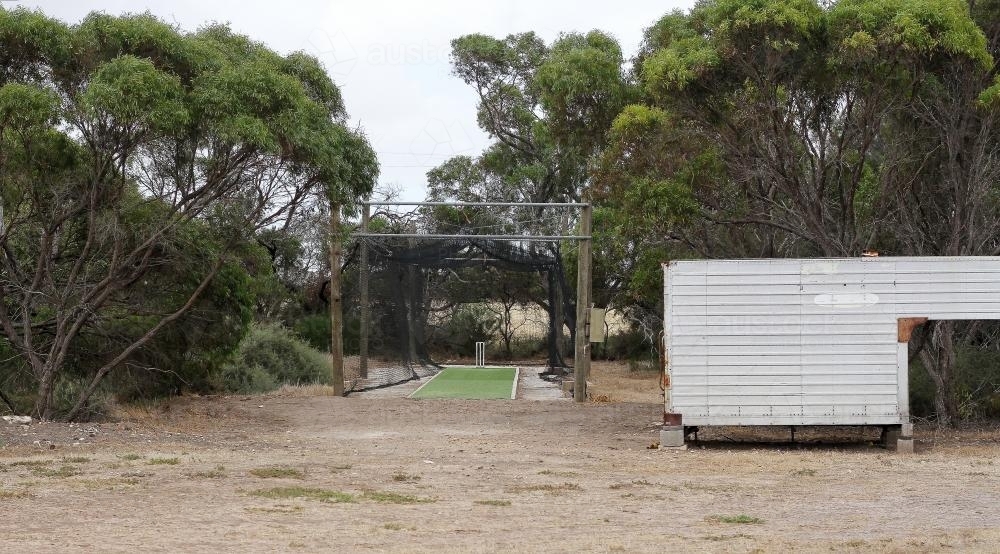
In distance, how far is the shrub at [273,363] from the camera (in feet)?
82.2

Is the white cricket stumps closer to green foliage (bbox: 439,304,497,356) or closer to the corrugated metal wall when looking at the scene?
green foliage (bbox: 439,304,497,356)

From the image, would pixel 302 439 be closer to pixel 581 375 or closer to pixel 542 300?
pixel 581 375

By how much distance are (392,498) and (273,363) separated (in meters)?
16.9

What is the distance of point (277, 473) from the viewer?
11414 mm

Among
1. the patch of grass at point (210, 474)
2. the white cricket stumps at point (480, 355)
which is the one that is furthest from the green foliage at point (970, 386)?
the white cricket stumps at point (480, 355)

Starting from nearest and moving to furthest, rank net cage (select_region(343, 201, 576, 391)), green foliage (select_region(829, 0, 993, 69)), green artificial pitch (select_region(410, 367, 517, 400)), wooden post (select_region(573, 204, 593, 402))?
green foliage (select_region(829, 0, 993, 69))
wooden post (select_region(573, 204, 593, 402))
green artificial pitch (select_region(410, 367, 517, 400))
net cage (select_region(343, 201, 576, 391))

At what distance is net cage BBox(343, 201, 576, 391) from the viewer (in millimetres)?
23375

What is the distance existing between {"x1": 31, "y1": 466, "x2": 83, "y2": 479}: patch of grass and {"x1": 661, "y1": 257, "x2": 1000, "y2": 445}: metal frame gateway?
693 cm

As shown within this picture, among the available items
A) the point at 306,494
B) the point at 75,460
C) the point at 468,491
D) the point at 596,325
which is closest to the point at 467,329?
the point at 596,325

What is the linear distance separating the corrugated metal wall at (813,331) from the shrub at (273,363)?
13114mm

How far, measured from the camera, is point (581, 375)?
2125cm

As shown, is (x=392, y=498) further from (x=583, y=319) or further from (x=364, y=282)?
(x=364, y=282)

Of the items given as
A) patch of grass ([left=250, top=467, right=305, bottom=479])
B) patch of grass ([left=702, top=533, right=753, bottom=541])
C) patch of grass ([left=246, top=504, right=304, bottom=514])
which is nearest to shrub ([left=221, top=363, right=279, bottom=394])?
patch of grass ([left=250, top=467, right=305, bottom=479])

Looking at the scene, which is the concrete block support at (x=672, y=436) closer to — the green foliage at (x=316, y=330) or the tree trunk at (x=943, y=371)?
the tree trunk at (x=943, y=371)
